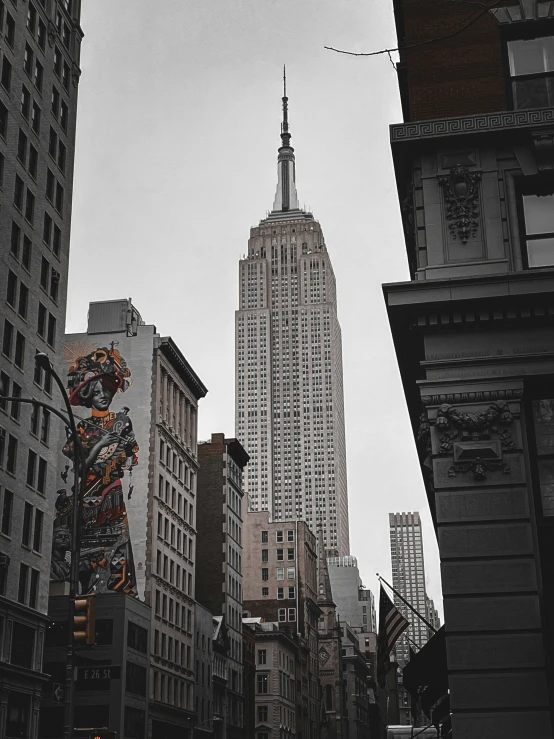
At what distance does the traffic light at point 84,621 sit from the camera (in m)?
22.0

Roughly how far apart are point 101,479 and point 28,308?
23.5 meters

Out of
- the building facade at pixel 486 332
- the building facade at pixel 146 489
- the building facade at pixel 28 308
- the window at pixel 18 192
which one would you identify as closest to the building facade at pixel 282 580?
the building facade at pixel 146 489

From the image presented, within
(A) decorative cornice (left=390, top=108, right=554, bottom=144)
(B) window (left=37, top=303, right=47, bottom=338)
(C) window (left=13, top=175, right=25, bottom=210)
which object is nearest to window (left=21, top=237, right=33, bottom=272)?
(C) window (left=13, top=175, right=25, bottom=210)

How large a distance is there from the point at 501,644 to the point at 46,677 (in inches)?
1634

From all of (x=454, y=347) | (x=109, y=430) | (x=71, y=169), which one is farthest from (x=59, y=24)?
(x=454, y=347)

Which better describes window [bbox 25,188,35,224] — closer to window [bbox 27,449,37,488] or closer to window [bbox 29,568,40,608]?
window [bbox 27,449,37,488]

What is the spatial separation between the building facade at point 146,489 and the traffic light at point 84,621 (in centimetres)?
5346

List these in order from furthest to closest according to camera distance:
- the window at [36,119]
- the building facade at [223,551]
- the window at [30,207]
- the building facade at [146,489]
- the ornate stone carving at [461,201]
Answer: the building facade at [223,551]
the building facade at [146,489]
the window at [36,119]
the window at [30,207]
the ornate stone carving at [461,201]

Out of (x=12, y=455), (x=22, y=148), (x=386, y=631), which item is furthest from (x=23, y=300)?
(x=386, y=631)

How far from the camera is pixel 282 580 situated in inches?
5433

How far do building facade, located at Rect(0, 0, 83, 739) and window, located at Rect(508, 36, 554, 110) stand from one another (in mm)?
35957

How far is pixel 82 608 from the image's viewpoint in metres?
22.2

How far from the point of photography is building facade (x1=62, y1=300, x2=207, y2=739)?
76375 millimetres

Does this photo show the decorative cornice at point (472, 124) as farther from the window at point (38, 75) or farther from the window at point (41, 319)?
the window at point (38, 75)
